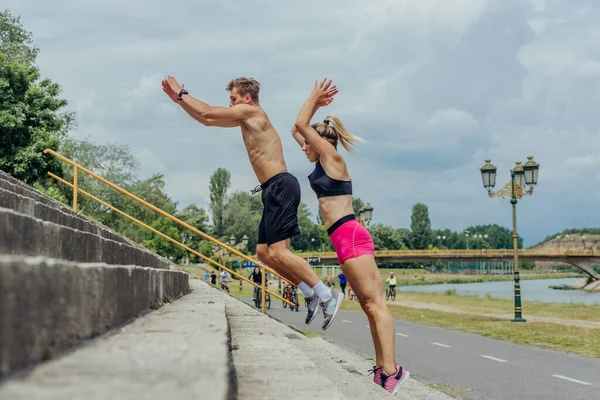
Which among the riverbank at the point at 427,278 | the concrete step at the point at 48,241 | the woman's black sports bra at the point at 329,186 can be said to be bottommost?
the riverbank at the point at 427,278

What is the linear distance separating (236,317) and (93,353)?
16.7 feet

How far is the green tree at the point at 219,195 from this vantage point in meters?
121

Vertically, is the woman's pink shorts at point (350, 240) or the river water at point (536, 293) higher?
the woman's pink shorts at point (350, 240)

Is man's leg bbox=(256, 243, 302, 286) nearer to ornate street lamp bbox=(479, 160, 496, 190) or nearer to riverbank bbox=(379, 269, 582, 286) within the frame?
ornate street lamp bbox=(479, 160, 496, 190)

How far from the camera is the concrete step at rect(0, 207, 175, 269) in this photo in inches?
97.7

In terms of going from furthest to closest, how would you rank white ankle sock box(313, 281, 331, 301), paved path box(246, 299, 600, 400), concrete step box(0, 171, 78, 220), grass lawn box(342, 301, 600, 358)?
1. grass lawn box(342, 301, 600, 358)
2. paved path box(246, 299, 600, 400)
3. concrete step box(0, 171, 78, 220)
4. white ankle sock box(313, 281, 331, 301)

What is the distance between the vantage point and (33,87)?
3022cm

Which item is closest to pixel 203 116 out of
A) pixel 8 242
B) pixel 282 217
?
pixel 282 217

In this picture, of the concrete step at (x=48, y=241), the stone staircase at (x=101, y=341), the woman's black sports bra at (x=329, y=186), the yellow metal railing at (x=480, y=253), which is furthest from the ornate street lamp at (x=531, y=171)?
the yellow metal railing at (x=480, y=253)

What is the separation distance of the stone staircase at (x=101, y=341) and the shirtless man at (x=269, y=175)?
4.18ft

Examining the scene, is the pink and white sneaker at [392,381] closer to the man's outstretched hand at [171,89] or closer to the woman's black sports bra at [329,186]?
the woman's black sports bra at [329,186]

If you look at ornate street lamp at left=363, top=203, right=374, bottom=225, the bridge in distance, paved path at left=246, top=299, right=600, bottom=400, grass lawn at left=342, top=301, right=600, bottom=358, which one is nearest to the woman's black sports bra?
paved path at left=246, top=299, right=600, bottom=400

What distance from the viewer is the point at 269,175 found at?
5180 millimetres

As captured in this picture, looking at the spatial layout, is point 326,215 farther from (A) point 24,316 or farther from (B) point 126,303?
(A) point 24,316
